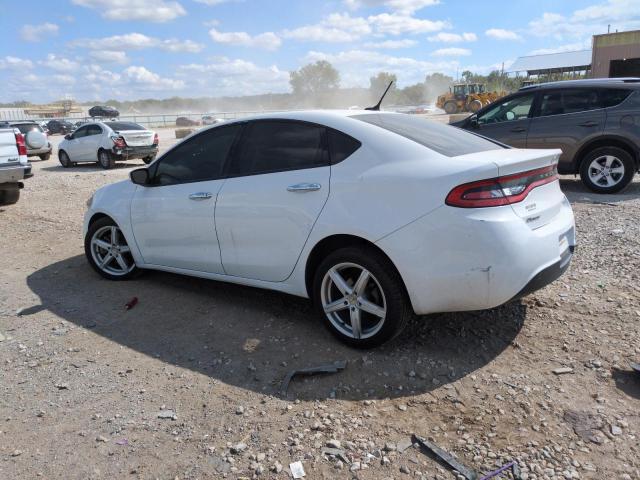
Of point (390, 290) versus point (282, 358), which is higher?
point (390, 290)

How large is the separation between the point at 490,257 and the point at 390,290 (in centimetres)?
65

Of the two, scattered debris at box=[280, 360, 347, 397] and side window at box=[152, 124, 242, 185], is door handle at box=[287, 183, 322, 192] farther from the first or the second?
scattered debris at box=[280, 360, 347, 397]

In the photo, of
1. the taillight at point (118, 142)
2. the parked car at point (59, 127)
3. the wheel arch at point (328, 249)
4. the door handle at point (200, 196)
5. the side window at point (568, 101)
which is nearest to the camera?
the wheel arch at point (328, 249)

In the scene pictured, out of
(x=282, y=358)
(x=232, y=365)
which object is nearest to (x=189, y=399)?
(x=232, y=365)

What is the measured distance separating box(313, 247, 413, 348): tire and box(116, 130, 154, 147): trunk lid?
14.4 meters

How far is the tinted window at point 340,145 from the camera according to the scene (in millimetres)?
3576

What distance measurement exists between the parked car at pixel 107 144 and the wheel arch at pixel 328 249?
14113 millimetres

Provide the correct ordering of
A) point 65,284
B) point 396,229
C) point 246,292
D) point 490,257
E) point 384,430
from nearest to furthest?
point 384,430, point 490,257, point 396,229, point 246,292, point 65,284

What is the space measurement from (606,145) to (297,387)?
24.2ft

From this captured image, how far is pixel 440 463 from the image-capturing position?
101 inches

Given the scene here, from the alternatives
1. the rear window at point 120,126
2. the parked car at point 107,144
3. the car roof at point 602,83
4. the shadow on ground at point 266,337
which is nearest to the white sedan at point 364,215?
the shadow on ground at point 266,337

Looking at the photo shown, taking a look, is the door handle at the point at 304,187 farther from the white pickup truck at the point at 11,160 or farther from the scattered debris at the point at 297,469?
the white pickup truck at the point at 11,160

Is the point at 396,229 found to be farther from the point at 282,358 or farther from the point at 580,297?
the point at 580,297

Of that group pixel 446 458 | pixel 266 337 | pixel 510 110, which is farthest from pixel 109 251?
pixel 510 110
